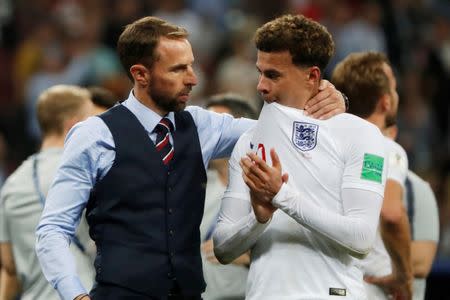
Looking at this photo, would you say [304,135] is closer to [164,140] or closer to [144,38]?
[164,140]

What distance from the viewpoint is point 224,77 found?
40.1 ft

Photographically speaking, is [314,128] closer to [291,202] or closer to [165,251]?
[291,202]

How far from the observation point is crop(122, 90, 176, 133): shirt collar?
4789 millimetres

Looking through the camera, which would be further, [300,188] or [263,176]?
[300,188]

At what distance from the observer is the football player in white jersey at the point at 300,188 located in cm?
435

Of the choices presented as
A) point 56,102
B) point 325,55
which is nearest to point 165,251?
point 325,55

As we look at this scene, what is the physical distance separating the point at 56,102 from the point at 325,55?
7.89 ft

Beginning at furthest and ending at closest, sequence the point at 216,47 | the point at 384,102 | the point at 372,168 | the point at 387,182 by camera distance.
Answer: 1. the point at 216,47
2. the point at 384,102
3. the point at 387,182
4. the point at 372,168

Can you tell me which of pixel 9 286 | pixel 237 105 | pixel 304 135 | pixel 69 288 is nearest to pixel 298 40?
pixel 304 135

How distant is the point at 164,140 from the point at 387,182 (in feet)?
3.95

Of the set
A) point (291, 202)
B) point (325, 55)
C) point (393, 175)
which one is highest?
point (325, 55)

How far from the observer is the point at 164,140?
4.80m

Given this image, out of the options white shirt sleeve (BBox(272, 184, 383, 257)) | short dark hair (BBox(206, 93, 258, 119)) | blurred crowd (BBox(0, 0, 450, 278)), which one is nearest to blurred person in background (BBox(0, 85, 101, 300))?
short dark hair (BBox(206, 93, 258, 119))

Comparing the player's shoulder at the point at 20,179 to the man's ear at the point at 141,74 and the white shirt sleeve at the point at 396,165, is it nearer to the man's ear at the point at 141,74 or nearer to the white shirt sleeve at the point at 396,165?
the man's ear at the point at 141,74
